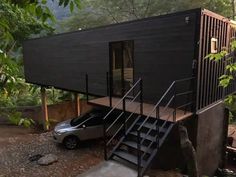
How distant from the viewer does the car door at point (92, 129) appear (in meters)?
10.2

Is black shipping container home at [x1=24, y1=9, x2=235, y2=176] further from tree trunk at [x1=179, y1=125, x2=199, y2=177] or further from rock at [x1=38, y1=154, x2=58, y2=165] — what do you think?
rock at [x1=38, y1=154, x2=58, y2=165]

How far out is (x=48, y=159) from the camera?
30.1ft

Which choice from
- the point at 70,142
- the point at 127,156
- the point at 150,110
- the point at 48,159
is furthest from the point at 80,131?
the point at 127,156

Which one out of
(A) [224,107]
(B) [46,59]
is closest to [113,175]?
(A) [224,107]

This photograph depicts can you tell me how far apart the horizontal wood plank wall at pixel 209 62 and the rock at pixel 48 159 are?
561cm

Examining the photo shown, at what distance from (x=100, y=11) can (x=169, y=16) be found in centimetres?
1811

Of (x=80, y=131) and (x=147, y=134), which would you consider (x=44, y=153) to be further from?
(x=147, y=134)

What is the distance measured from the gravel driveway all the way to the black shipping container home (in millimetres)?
1759

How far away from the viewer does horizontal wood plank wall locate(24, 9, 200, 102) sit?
6.84 m

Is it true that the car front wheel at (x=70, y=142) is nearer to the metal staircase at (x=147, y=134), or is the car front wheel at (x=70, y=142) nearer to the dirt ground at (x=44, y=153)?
the dirt ground at (x=44, y=153)

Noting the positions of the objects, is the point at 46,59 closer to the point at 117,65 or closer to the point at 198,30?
the point at 117,65

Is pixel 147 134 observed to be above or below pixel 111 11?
below

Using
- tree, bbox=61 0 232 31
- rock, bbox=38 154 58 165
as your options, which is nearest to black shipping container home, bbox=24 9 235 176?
rock, bbox=38 154 58 165

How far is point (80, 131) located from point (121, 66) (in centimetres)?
332
